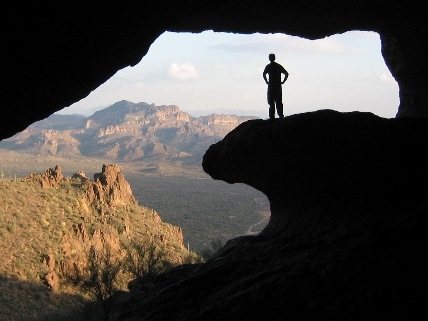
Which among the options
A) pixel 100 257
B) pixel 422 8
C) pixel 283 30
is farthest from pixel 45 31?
pixel 100 257

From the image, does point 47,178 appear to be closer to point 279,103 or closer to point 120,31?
point 279,103

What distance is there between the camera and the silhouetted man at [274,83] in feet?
44.6

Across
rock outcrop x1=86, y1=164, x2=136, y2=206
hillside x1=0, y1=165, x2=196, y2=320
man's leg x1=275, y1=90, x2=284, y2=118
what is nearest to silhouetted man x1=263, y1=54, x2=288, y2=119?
man's leg x1=275, y1=90, x2=284, y2=118

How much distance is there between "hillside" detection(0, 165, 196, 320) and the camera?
3884 centimetres

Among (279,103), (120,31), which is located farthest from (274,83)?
(120,31)

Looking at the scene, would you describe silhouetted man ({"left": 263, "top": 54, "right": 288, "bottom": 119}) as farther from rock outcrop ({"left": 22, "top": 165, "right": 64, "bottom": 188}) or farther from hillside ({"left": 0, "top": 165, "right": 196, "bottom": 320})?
rock outcrop ({"left": 22, "top": 165, "right": 64, "bottom": 188})

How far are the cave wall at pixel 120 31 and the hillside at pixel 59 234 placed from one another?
89.7ft

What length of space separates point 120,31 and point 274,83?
5.06 meters

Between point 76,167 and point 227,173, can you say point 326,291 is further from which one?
point 76,167

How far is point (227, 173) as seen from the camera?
13.4m

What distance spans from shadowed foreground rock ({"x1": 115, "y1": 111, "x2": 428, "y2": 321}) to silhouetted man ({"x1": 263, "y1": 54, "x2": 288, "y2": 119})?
166cm

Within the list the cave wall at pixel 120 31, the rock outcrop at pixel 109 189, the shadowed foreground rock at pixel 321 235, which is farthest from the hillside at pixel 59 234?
the shadowed foreground rock at pixel 321 235

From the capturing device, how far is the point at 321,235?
10.1 meters

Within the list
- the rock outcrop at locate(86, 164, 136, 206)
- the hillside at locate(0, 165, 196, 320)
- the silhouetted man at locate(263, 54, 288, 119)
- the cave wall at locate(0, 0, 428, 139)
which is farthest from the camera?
the rock outcrop at locate(86, 164, 136, 206)
